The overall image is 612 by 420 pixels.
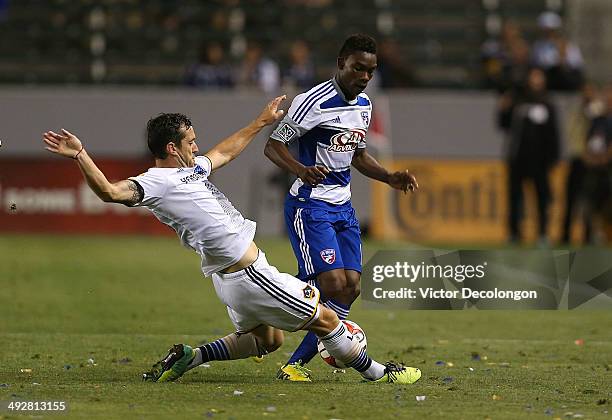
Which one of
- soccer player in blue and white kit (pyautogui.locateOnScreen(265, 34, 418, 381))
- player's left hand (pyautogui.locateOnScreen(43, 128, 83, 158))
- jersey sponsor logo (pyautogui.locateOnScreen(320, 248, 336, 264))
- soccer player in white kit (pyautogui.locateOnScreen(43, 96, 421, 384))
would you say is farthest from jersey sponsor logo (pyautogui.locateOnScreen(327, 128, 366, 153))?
player's left hand (pyautogui.locateOnScreen(43, 128, 83, 158))

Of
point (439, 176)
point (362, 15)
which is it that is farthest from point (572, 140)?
point (362, 15)

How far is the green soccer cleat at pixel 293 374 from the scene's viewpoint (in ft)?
28.9

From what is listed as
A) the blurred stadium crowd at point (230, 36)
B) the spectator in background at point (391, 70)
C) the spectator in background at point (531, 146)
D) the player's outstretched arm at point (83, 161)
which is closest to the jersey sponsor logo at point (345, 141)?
the player's outstretched arm at point (83, 161)

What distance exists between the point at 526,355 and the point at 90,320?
14.5 feet

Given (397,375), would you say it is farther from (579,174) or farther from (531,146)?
(579,174)

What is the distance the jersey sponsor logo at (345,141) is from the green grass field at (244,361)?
1638mm

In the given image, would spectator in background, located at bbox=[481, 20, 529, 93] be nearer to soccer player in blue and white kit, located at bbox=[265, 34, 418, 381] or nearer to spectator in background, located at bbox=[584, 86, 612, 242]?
spectator in background, located at bbox=[584, 86, 612, 242]

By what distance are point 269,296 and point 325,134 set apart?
5.27 ft

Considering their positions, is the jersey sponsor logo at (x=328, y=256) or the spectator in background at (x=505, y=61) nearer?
the jersey sponsor logo at (x=328, y=256)

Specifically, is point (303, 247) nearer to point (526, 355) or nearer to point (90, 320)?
point (526, 355)

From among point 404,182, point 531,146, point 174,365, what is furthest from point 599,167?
point 174,365

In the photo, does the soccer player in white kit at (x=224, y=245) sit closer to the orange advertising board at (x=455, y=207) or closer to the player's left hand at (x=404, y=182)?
the player's left hand at (x=404, y=182)

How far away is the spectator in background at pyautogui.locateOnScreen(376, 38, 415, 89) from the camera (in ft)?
78.3

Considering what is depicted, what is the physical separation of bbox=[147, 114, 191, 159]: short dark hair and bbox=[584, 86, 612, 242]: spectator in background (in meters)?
14.7
